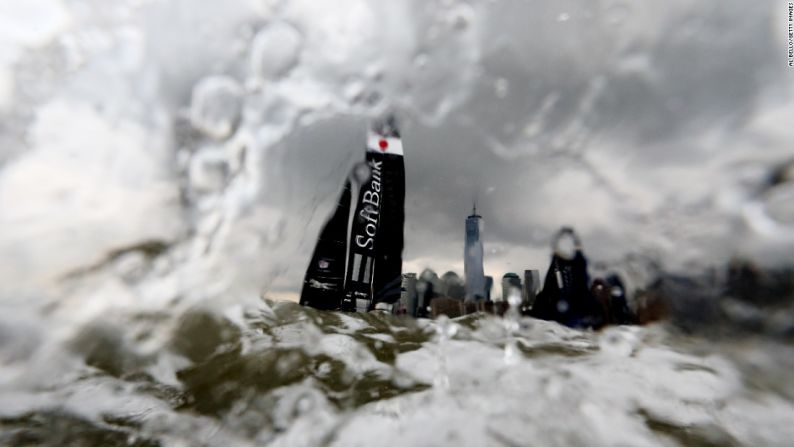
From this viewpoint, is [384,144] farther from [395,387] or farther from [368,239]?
[395,387]

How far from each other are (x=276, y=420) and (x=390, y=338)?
161 cm

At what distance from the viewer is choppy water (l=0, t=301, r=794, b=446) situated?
6.85 feet

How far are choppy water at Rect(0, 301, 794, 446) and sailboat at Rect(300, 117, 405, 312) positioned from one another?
3.27 metres

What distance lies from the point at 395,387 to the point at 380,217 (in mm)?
5561

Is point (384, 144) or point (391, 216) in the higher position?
point (384, 144)

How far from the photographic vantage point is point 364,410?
2385 mm

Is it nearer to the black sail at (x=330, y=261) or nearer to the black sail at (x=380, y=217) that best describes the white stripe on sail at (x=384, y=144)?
the black sail at (x=380, y=217)

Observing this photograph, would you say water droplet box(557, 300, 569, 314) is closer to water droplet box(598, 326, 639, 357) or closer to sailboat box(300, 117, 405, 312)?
water droplet box(598, 326, 639, 357)

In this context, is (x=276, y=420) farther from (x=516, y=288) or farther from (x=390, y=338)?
(x=516, y=288)

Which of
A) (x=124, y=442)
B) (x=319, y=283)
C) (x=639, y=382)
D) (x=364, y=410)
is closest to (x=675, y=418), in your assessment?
(x=639, y=382)

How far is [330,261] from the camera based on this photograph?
24.6 feet

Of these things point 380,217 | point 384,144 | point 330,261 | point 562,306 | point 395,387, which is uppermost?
point 384,144

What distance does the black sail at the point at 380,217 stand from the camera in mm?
7359

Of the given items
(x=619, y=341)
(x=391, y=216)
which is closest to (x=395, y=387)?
(x=619, y=341)
